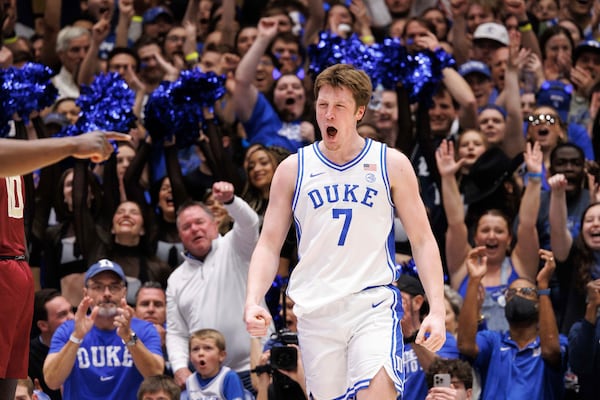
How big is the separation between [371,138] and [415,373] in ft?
6.33

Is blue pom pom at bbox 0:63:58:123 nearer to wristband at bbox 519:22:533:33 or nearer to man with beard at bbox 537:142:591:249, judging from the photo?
man with beard at bbox 537:142:591:249

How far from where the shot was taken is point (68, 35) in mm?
13055

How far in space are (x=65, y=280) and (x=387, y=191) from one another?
4.99 metres

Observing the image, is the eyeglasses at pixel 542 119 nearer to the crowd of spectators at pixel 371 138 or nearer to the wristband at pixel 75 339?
the crowd of spectators at pixel 371 138

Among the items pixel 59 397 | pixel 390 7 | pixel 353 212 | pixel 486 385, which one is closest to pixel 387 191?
pixel 353 212

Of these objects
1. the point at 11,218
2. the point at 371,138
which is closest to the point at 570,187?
the point at 371,138

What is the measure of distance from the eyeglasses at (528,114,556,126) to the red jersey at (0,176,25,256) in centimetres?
549

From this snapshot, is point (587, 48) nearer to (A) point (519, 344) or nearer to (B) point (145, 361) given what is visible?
(A) point (519, 344)

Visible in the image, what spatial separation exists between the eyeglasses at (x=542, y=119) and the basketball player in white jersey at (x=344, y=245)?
4.75 metres

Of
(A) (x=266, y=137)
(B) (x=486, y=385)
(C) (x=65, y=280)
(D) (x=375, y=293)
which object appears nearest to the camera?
(D) (x=375, y=293)

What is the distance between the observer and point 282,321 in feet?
30.3

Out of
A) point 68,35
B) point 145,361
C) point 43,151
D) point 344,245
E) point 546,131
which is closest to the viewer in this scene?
point 43,151

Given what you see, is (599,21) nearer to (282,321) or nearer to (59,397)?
(282,321)

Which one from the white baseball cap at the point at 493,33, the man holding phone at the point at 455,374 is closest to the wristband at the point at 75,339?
the man holding phone at the point at 455,374
